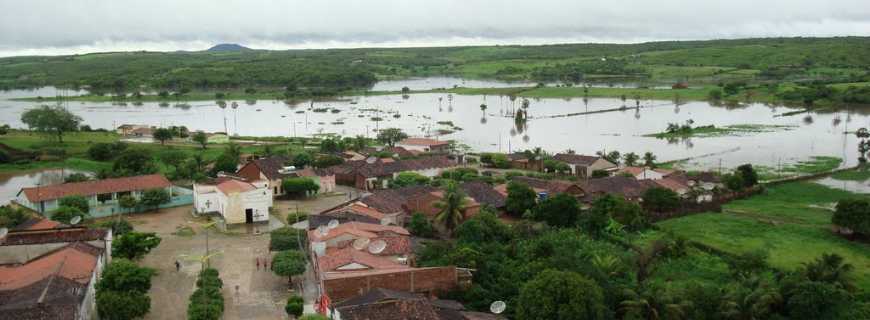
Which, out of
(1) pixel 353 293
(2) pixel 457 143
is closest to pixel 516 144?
(2) pixel 457 143

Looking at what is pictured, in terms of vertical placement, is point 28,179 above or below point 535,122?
below

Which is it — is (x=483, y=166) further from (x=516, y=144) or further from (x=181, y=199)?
(x=181, y=199)

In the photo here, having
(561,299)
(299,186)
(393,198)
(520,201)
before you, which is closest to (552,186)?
(520,201)

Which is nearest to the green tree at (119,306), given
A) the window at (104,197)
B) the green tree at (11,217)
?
the green tree at (11,217)

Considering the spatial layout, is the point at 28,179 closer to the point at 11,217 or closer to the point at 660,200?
the point at 11,217

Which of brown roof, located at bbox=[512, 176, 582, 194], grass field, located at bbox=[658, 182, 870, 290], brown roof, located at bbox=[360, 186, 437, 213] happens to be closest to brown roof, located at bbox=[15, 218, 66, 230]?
brown roof, located at bbox=[360, 186, 437, 213]

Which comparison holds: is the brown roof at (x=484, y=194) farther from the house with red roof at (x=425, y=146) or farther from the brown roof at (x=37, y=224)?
the house with red roof at (x=425, y=146)
